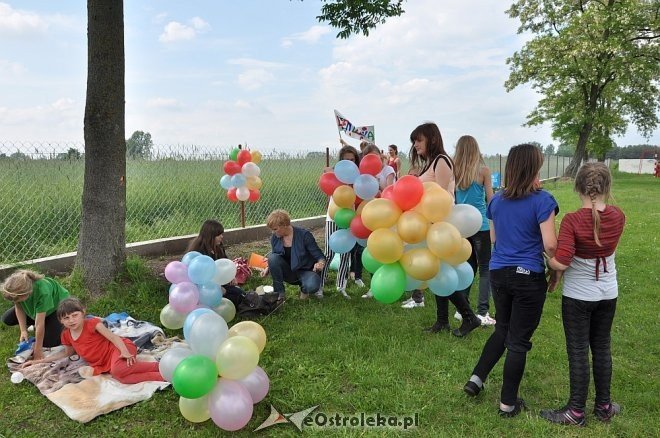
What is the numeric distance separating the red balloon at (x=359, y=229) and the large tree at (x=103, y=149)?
2.66 m

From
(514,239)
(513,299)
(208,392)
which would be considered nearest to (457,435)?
(513,299)

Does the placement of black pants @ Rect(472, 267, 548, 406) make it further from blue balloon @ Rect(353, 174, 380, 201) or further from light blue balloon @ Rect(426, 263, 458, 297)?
blue balloon @ Rect(353, 174, 380, 201)

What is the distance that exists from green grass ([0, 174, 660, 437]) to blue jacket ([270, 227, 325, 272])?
0.40 metres

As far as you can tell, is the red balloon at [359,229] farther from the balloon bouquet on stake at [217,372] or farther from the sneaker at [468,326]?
the balloon bouquet on stake at [217,372]

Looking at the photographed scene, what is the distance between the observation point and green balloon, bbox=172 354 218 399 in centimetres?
254

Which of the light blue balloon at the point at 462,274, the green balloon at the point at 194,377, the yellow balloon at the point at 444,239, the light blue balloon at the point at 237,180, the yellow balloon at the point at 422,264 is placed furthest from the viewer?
the light blue balloon at the point at 237,180

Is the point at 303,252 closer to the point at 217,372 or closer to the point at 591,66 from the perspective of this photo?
the point at 217,372

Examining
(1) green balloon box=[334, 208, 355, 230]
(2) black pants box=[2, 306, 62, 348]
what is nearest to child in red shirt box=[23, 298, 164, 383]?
(2) black pants box=[2, 306, 62, 348]

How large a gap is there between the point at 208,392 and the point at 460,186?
266cm

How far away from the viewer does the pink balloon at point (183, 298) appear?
3787 mm

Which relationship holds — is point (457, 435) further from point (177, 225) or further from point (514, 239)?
point (177, 225)

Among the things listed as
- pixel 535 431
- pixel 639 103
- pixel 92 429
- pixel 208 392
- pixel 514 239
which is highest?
pixel 639 103

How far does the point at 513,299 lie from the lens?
2.83m

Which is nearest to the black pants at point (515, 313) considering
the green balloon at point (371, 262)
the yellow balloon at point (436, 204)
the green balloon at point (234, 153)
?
the yellow balloon at point (436, 204)
